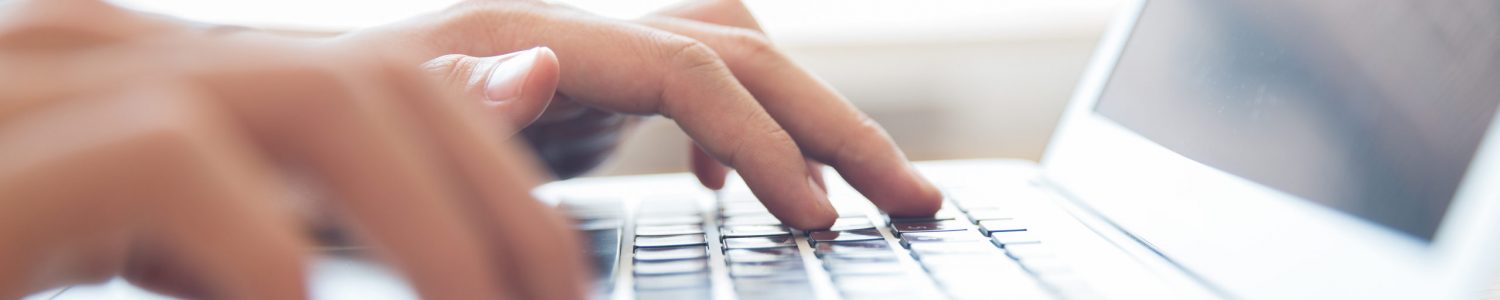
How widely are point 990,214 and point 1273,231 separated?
17cm

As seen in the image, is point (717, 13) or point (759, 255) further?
point (717, 13)

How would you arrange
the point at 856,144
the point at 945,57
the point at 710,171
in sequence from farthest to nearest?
the point at 945,57 → the point at 710,171 → the point at 856,144

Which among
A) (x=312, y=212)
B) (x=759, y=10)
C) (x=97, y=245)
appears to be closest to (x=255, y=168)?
(x=97, y=245)

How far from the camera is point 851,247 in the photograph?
47cm

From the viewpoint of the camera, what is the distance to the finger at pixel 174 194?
0.26 metres

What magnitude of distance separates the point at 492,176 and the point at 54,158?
4.5 inches

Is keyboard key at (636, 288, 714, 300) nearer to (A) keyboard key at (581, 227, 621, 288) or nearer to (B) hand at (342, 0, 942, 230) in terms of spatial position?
(A) keyboard key at (581, 227, 621, 288)

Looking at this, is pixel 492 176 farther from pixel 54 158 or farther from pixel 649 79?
pixel 649 79

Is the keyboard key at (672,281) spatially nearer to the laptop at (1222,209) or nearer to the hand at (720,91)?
the laptop at (1222,209)

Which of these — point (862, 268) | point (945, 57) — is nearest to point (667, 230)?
point (862, 268)

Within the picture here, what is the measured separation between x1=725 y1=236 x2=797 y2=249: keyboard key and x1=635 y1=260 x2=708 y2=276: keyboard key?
0.13ft

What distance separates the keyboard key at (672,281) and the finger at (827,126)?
17 centimetres

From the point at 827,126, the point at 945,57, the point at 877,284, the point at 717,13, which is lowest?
the point at 877,284

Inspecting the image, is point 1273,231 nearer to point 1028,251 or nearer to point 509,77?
point 1028,251
